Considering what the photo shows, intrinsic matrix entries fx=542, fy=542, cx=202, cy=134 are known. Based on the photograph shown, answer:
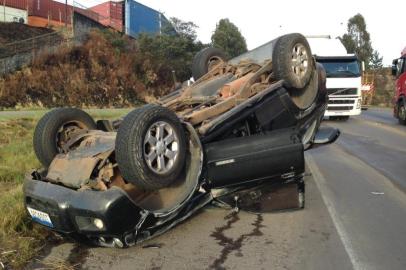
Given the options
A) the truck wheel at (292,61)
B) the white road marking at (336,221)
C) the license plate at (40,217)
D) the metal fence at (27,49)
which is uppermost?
the metal fence at (27,49)

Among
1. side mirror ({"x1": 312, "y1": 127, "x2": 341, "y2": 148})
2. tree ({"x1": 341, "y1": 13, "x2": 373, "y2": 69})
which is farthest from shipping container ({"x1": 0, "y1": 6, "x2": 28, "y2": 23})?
tree ({"x1": 341, "y1": 13, "x2": 373, "y2": 69})

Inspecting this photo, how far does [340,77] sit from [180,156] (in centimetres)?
1586

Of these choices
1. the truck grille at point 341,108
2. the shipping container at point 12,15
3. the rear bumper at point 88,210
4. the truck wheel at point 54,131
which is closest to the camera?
the rear bumper at point 88,210

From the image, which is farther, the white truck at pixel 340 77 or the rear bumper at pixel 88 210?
the white truck at pixel 340 77

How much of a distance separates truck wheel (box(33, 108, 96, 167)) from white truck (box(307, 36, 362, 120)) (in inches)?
579

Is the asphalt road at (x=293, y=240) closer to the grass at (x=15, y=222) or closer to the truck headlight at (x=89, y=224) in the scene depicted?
the grass at (x=15, y=222)

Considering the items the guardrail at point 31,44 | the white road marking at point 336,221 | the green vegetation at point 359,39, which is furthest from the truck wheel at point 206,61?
the green vegetation at point 359,39

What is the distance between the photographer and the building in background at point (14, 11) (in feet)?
123

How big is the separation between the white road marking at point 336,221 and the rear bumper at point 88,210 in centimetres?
192

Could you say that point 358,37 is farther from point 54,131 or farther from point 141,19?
point 54,131

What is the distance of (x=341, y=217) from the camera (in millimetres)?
6133

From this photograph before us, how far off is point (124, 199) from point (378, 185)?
4633mm

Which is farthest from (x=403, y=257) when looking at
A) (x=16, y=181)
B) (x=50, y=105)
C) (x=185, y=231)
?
(x=50, y=105)

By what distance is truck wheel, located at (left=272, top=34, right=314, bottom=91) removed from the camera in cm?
666
